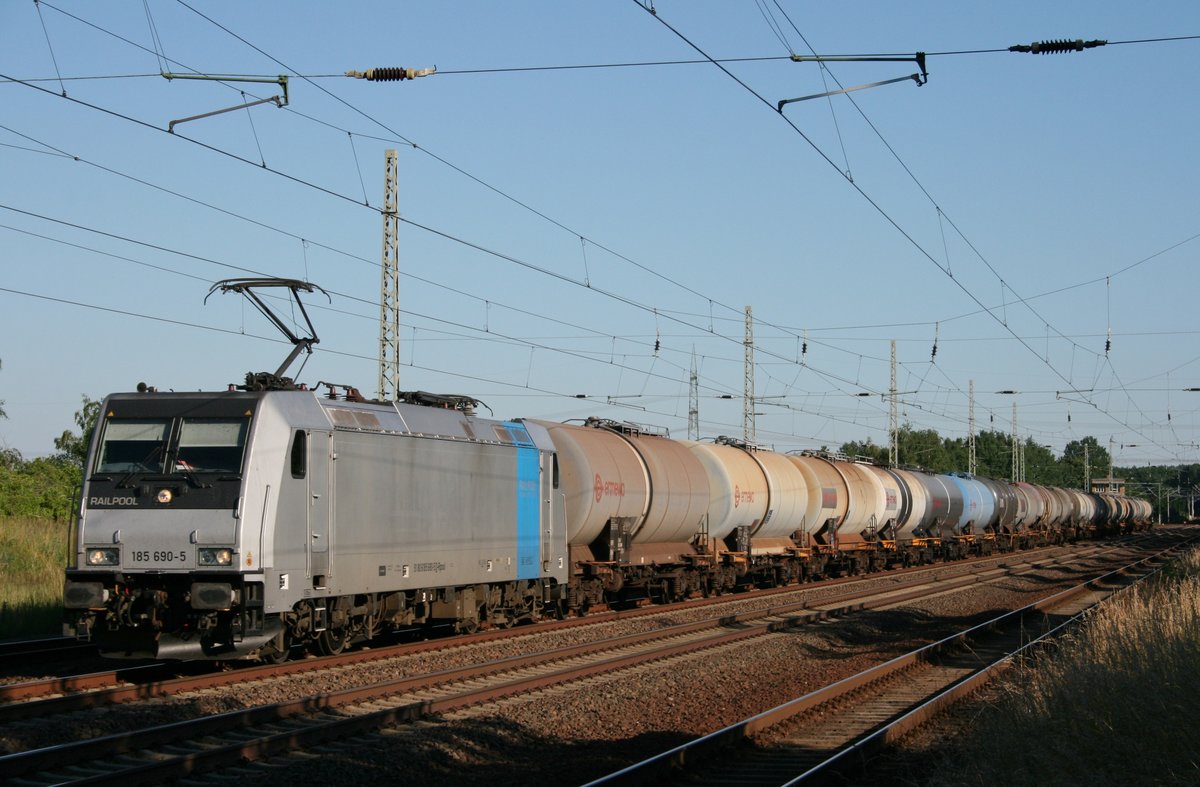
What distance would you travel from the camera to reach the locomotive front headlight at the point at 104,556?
571 inches

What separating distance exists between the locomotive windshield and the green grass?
6213 millimetres

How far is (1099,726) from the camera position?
31.5 ft

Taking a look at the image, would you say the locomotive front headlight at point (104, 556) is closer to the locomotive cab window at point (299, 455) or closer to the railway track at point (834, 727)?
the locomotive cab window at point (299, 455)

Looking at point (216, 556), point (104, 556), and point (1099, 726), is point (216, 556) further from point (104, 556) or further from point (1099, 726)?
Result: point (1099, 726)

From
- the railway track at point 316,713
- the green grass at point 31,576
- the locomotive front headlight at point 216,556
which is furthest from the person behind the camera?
the green grass at point 31,576

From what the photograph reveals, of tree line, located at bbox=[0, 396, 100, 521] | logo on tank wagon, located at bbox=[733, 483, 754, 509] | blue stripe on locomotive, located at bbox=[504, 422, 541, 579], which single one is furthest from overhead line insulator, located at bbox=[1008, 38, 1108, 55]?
tree line, located at bbox=[0, 396, 100, 521]

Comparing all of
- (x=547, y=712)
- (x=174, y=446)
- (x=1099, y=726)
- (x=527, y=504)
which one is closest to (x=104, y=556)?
(x=174, y=446)

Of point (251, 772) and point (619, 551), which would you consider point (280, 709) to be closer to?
point (251, 772)

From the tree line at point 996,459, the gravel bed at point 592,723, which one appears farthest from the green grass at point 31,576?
the tree line at point 996,459

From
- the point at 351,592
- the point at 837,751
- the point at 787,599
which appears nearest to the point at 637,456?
the point at 787,599

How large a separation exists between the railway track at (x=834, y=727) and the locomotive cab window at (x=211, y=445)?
6.83 m

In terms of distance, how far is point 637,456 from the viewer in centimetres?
2581

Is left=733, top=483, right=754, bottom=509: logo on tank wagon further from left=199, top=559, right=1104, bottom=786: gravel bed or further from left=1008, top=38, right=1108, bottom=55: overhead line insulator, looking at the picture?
left=1008, top=38, right=1108, bottom=55: overhead line insulator

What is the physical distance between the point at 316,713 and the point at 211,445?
391 centimetres
